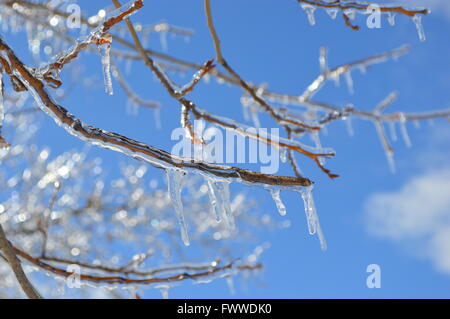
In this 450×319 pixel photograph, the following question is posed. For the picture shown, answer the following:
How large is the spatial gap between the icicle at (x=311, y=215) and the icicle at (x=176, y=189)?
347mm

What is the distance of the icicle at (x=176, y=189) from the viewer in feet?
4.24

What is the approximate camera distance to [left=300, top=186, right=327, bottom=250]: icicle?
1.41m

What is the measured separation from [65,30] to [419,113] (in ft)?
8.91

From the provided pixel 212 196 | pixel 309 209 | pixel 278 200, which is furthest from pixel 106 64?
pixel 309 209

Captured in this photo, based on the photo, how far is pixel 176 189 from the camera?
137 cm

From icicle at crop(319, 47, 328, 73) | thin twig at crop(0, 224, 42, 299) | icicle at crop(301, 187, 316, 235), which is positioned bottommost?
thin twig at crop(0, 224, 42, 299)

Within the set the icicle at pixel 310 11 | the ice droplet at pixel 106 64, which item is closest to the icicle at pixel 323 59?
the icicle at pixel 310 11

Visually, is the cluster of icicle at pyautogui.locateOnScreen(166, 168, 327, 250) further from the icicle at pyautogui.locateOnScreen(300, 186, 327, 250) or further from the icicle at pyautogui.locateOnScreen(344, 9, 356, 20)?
the icicle at pyautogui.locateOnScreen(344, 9, 356, 20)

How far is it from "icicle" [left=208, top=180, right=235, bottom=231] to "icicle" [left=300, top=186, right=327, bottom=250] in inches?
8.8

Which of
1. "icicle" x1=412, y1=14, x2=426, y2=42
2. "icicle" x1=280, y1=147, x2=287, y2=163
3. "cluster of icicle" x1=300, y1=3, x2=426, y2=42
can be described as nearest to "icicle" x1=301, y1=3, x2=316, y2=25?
"cluster of icicle" x1=300, y1=3, x2=426, y2=42

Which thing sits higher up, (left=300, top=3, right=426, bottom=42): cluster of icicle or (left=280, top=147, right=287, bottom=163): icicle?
(left=300, top=3, right=426, bottom=42): cluster of icicle

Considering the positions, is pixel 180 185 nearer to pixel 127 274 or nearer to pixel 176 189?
pixel 176 189
